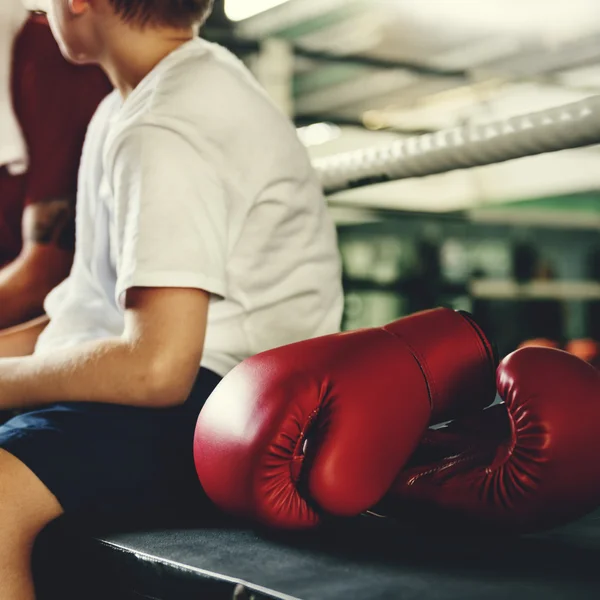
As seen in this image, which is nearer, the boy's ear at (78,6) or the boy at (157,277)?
the boy at (157,277)

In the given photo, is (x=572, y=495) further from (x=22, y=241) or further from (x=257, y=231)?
(x=22, y=241)

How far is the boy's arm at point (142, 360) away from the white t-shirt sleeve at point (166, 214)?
2 cm

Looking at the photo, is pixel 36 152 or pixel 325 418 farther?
pixel 36 152

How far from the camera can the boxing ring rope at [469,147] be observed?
Result: 122cm

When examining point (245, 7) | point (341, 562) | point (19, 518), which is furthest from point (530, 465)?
point (245, 7)

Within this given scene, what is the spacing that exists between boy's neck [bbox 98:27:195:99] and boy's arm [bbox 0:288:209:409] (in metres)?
0.36

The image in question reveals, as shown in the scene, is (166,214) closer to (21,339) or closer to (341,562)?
(341,562)

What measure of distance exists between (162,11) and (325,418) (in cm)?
63

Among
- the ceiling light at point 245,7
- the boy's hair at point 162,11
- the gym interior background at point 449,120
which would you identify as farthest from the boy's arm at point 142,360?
the ceiling light at point 245,7

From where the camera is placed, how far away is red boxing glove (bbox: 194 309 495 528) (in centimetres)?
80

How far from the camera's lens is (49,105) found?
156 centimetres

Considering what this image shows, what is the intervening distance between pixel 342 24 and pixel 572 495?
4.96 m

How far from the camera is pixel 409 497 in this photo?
34.3 inches

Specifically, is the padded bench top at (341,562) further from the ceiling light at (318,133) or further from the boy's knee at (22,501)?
the ceiling light at (318,133)
